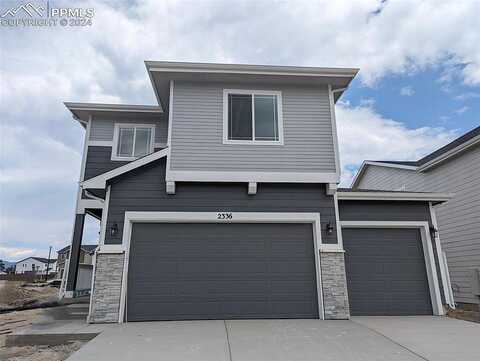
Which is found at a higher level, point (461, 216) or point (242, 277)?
point (461, 216)

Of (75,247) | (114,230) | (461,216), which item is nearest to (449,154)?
(461,216)

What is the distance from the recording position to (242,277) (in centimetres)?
704

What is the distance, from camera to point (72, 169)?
12195 millimetres

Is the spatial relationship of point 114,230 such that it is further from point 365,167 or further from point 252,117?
point 365,167

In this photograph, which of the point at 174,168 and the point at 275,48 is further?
the point at 275,48

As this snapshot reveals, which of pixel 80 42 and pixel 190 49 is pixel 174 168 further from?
pixel 80 42

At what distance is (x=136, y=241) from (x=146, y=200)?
3.25 ft

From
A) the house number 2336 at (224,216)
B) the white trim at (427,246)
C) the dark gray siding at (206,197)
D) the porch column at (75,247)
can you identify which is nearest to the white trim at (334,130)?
the dark gray siding at (206,197)

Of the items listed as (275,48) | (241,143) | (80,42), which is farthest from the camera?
(275,48)

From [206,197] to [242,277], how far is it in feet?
6.86

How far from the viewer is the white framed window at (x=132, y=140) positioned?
9.99 meters

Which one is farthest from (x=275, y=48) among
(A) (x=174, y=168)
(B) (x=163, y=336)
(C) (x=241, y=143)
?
(B) (x=163, y=336)

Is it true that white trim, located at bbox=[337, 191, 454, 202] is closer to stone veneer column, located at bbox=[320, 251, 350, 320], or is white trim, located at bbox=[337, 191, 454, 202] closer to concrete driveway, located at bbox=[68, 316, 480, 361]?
stone veneer column, located at bbox=[320, 251, 350, 320]

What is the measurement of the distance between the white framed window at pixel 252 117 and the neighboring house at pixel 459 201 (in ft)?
21.9
